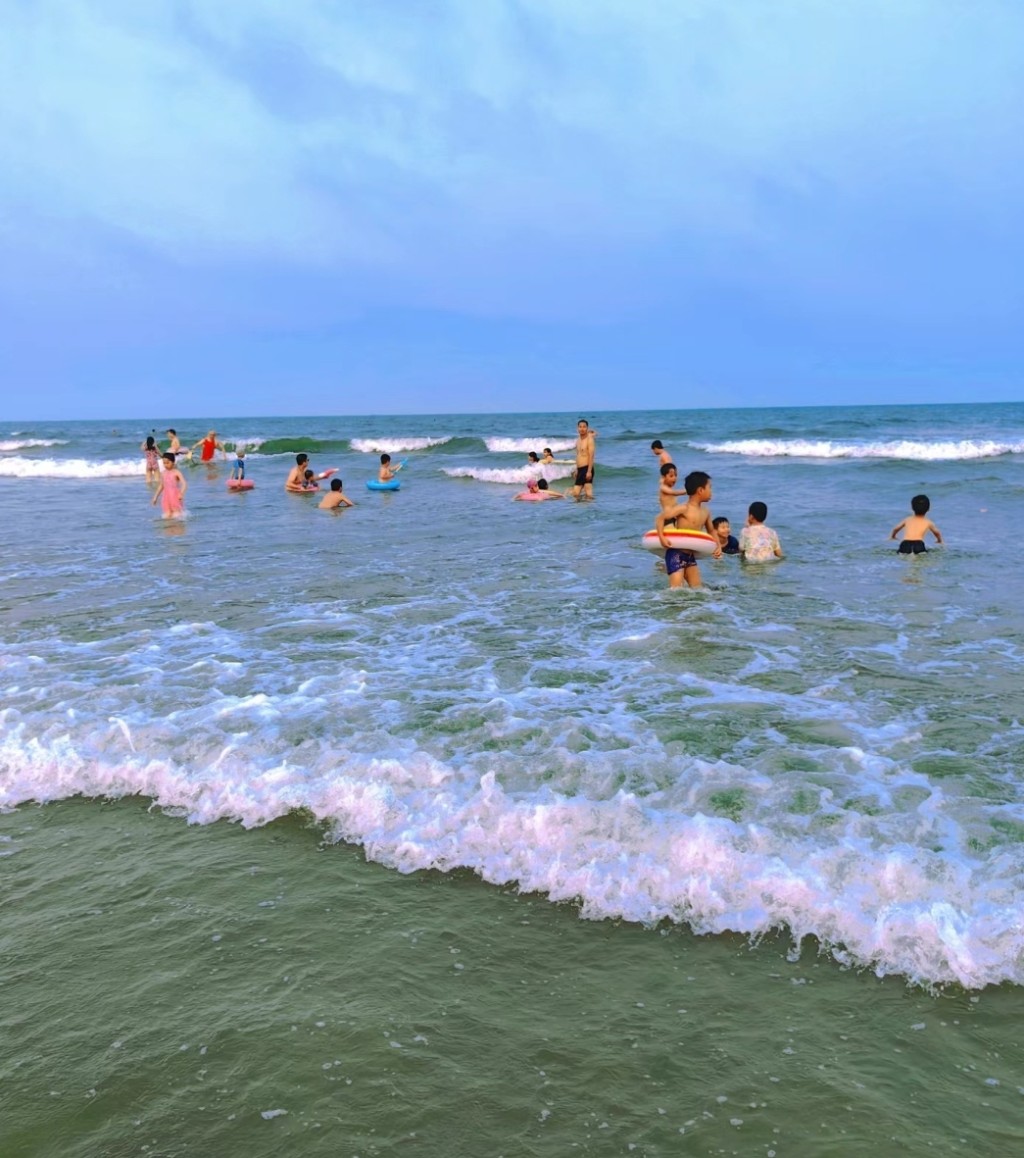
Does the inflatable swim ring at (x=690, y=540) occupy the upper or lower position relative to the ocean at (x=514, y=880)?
upper

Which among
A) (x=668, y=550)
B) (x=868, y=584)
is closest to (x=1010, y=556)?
(x=868, y=584)

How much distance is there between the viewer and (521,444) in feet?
158

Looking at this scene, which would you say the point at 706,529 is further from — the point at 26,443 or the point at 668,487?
the point at 26,443

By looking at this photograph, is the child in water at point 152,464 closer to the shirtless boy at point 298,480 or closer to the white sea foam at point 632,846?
Result: the shirtless boy at point 298,480

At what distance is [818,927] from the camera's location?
3.76 metres

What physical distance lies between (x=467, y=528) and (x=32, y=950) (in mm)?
14126

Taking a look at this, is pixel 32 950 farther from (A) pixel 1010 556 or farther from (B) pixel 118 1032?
(A) pixel 1010 556

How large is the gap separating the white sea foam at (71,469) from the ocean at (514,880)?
97.2 feet

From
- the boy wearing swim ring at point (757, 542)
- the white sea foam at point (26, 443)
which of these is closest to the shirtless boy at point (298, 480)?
the boy wearing swim ring at point (757, 542)

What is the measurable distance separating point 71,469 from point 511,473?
20836 mm

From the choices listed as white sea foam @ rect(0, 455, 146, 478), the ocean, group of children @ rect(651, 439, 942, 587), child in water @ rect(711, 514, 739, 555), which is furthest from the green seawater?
white sea foam @ rect(0, 455, 146, 478)

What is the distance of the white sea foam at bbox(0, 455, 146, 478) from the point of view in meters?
36.6

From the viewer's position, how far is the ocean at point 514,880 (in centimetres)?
283

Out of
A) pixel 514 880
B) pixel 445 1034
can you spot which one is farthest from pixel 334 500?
pixel 445 1034
